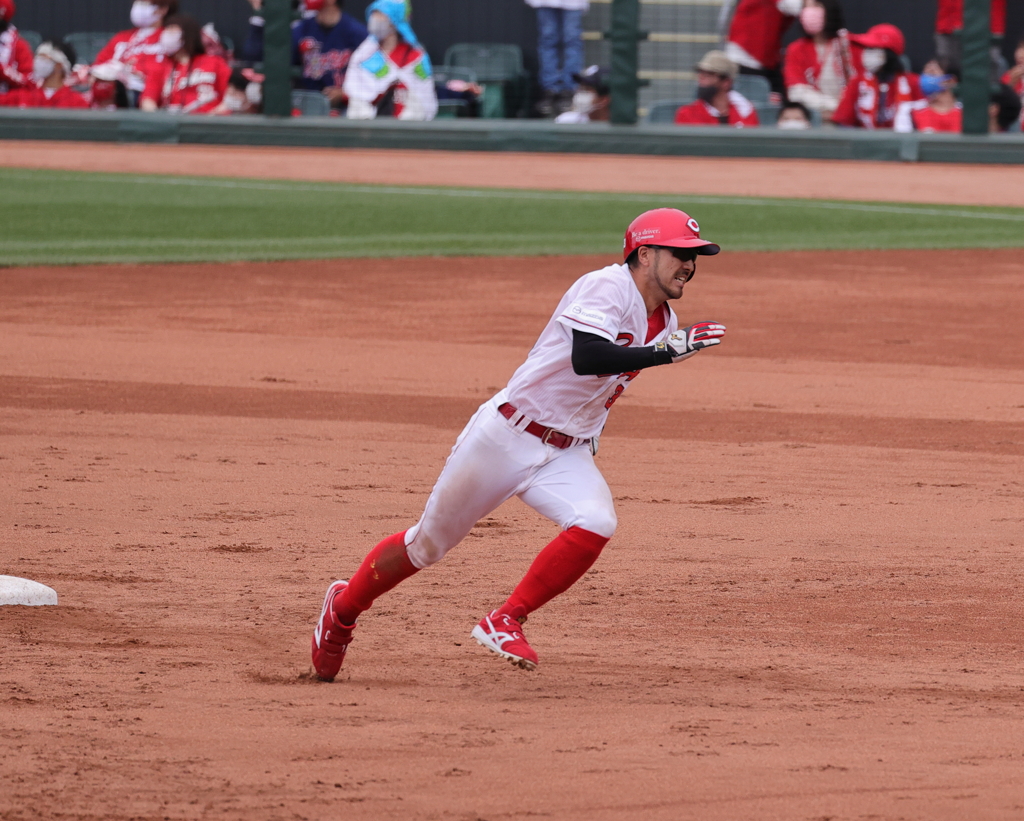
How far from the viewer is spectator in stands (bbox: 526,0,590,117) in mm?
19344

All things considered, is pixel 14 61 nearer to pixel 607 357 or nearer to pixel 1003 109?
pixel 1003 109

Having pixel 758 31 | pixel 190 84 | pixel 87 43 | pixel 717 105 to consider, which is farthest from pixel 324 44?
pixel 758 31

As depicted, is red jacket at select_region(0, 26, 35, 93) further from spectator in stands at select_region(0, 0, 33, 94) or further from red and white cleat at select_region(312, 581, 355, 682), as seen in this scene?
red and white cleat at select_region(312, 581, 355, 682)

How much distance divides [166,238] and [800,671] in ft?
38.6

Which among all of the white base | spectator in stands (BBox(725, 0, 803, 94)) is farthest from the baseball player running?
spectator in stands (BBox(725, 0, 803, 94))

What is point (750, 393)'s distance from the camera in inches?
359

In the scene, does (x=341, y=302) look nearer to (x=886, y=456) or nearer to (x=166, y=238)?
(x=166, y=238)

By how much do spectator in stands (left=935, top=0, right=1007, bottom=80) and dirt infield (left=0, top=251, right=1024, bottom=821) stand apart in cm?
731

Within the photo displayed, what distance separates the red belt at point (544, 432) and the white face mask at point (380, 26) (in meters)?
14.7

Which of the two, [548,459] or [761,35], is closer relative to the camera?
[548,459]

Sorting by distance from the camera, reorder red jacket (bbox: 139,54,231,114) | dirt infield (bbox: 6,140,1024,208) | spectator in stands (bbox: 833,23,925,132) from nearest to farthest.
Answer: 1. spectator in stands (bbox: 833,23,925,132)
2. dirt infield (bbox: 6,140,1024,208)
3. red jacket (bbox: 139,54,231,114)

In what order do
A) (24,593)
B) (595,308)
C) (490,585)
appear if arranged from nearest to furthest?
(595,308) < (24,593) < (490,585)

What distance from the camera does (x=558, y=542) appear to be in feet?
14.8

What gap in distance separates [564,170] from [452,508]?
585 inches
